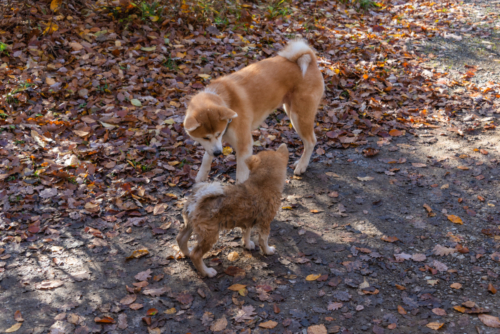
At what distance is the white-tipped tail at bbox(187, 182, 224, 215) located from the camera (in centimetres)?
366

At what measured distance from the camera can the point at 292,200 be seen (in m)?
5.21

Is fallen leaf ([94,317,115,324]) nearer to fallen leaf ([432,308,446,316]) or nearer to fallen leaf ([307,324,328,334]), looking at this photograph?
fallen leaf ([307,324,328,334])

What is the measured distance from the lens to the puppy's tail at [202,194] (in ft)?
12.0

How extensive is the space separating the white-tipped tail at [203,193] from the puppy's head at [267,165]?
0.51 metres

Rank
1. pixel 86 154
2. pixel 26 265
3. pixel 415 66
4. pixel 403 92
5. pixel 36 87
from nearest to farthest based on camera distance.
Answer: pixel 26 265, pixel 86 154, pixel 36 87, pixel 403 92, pixel 415 66

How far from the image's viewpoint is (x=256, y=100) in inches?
210

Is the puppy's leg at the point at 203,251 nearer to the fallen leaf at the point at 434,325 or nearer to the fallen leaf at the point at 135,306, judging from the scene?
the fallen leaf at the point at 135,306

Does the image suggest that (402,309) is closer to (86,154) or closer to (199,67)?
(86,154)

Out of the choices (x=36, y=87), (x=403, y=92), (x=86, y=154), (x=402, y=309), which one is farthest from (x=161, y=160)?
(x=403, y=92)

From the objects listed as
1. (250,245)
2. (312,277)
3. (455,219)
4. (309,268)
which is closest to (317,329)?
(312,277)

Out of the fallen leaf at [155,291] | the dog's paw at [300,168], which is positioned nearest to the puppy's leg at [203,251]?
the fallen leaf at [155,291]

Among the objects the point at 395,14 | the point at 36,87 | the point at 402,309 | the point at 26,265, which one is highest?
the point at 395,14

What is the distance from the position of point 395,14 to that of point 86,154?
952 centimetres

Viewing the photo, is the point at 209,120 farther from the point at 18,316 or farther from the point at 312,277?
the point at 18,316
